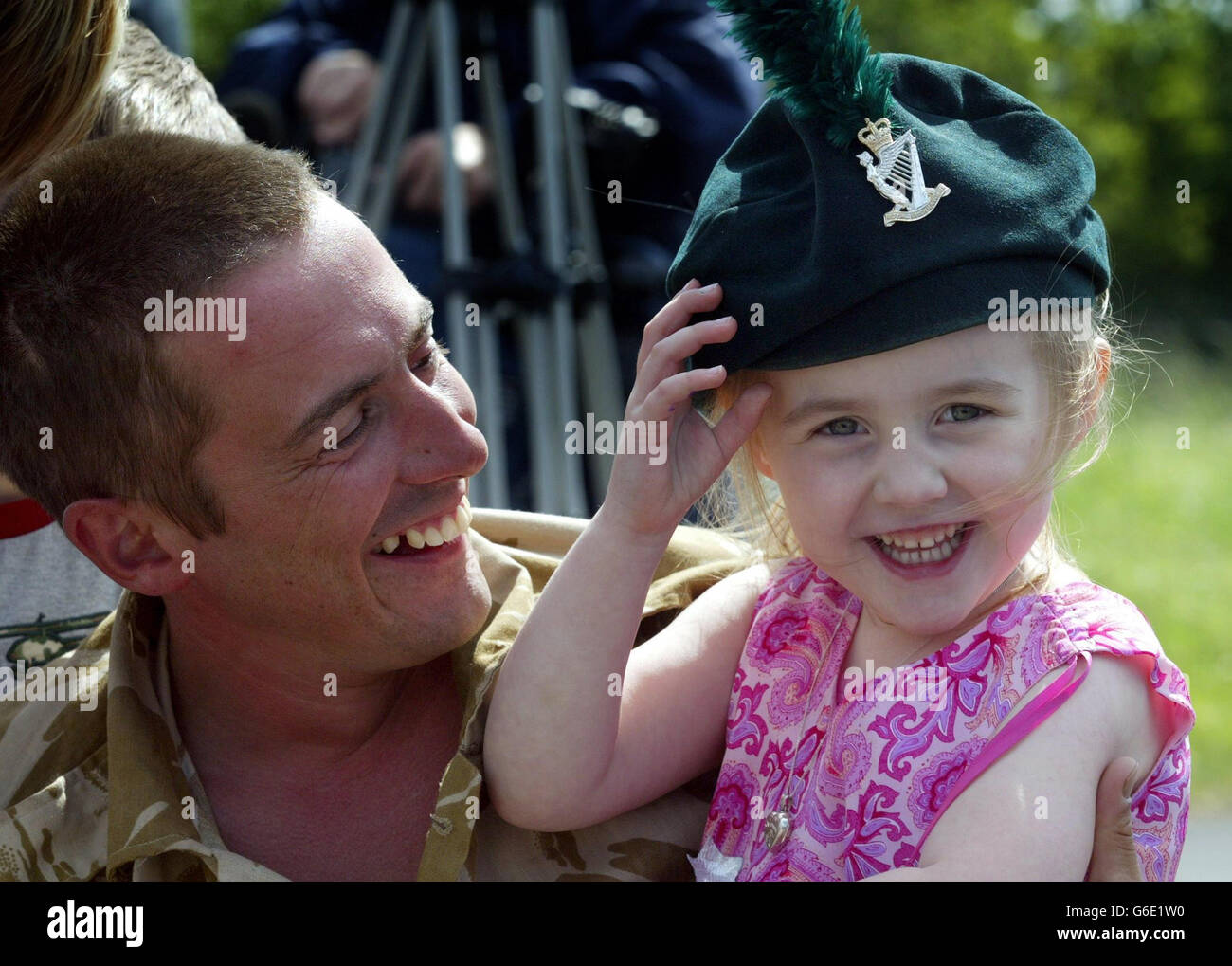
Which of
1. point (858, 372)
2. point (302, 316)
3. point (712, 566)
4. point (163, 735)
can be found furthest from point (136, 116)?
point (858, 372)

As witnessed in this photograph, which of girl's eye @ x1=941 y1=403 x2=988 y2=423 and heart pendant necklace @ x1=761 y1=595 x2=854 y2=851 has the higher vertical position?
girl's eye @ x1=941 y1=403 x2=988 y2=423

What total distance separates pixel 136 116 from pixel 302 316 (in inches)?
23.7

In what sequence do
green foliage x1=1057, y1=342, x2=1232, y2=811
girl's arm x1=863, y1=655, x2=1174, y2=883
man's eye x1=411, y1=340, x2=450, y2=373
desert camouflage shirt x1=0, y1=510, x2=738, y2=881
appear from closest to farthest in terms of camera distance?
girl's arm x1=863, y1=655, x2=1174, y2=883
desert camouflage shirt x1=0, y1=510, x2=738, y2=881
man's eye x1=411, y1=340, x2=450, y2=373
green foliage x1=1057, y1=342, x2=1232, y2=811

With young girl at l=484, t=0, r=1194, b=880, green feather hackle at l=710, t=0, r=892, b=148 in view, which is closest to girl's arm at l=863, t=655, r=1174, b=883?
young girl at l=484, t=0, r=1194, b=880

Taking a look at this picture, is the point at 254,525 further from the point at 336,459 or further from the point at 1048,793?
the point at 1048,793

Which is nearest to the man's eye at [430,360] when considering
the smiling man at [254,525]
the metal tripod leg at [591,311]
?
the smiling man at [254,525]

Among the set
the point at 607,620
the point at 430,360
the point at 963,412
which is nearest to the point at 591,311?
the point at 430,360

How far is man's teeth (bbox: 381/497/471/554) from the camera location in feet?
5.61

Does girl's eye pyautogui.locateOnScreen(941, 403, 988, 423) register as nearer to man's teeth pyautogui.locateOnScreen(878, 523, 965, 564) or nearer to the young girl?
the young girl

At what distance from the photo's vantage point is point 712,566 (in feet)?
6.39

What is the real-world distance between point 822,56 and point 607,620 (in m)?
0.62

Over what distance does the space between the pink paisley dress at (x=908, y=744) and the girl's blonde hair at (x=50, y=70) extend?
112 cm

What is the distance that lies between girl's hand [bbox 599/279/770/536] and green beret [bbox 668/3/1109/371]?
0.03 meters

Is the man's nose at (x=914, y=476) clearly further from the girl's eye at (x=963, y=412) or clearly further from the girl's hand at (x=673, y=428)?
the girl's hand at (x=673, y=428)
